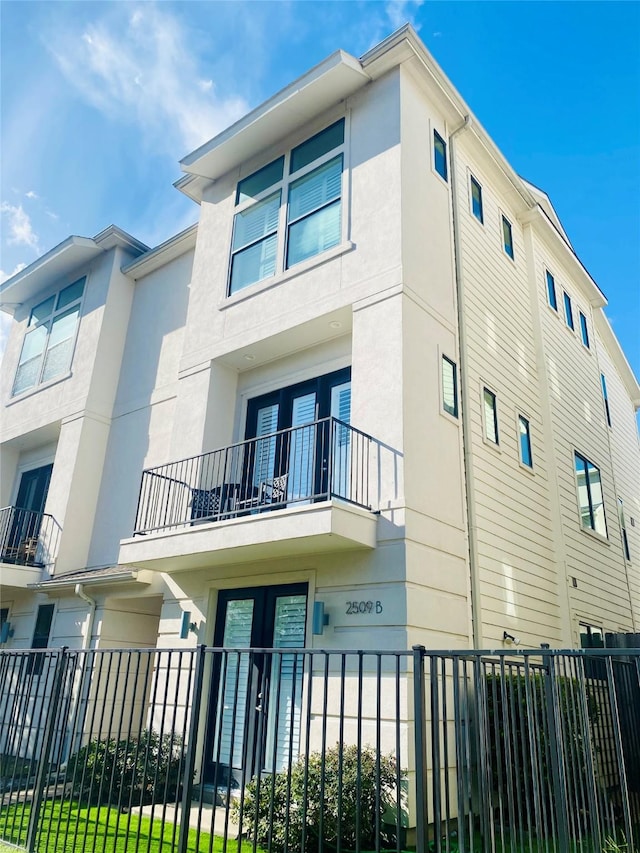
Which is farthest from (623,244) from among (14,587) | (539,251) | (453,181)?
(14,587)

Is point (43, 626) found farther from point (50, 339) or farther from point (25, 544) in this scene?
point (50, 339)

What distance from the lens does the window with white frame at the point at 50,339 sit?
49.1ft

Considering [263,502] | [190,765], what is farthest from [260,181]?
[190,765]

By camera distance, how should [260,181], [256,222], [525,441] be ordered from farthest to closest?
[260,181], [256,222], [525,441]

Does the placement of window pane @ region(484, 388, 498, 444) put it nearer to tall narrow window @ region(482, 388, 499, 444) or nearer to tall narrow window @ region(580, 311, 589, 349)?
tall narrow window @ region(482, 388, 499, 444)

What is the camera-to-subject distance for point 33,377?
614 inches

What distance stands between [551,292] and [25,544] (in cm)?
1245

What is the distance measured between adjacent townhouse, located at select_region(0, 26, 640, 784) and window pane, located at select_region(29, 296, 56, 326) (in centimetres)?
105

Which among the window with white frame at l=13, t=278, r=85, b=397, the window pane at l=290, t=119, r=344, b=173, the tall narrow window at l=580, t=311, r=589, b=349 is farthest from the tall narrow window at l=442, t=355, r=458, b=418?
the window with white frame at l=13, t=278, r=85, b=397

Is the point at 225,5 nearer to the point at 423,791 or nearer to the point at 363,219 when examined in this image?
the point at 363,219

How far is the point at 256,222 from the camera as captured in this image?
11.3m

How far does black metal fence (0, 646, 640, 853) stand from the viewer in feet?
12.2

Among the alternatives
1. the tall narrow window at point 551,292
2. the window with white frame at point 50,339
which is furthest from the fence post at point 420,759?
the window with white frame at point 50,339

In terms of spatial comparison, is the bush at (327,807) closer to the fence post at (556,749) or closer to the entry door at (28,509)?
the fence post at (556,749)
